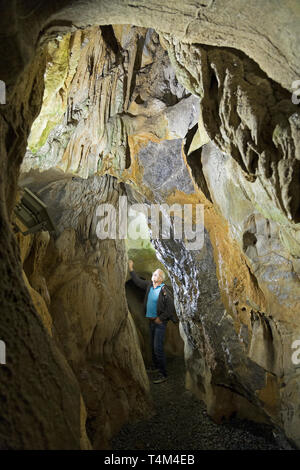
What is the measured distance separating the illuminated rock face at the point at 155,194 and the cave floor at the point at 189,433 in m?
0.19

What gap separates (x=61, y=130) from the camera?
3.96m

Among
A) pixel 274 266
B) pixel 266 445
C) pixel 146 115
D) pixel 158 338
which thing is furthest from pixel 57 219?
pixel 266 445

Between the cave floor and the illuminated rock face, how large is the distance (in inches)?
7.6

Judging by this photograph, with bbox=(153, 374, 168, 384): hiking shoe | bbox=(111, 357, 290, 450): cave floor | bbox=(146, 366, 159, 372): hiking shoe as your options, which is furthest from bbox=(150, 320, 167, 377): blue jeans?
bbox=(111, 357, 290, 450): cave floor

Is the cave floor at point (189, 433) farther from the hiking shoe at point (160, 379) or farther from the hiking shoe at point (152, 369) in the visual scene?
the hiking shoe at point (152, 369)

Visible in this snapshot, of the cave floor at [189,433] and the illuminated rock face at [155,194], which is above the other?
the illuminated rock face at [155,194]

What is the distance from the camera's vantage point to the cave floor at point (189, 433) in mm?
3902

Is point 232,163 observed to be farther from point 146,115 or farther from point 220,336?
point 220,336

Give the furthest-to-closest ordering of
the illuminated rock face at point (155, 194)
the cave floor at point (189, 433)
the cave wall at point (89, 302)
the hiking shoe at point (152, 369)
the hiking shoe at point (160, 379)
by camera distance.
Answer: the hiking shoe at point (152, 369) < the hiking shoe at point (160, 379) < the cave wall at point (89, 302) < the cave floor at point (189, 433) < the illuminated rock face at point (155, 194)

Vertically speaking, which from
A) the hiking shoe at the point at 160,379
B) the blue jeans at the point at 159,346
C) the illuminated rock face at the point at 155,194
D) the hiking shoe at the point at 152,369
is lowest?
the hiking shoe at the point at 152,369

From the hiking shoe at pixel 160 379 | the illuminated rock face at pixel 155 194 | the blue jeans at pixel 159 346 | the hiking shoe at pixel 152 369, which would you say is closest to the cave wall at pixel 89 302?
the illuminated rock face at pixel 155 194

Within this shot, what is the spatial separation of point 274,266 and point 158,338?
333cm

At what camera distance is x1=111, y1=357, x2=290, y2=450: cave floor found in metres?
3.90

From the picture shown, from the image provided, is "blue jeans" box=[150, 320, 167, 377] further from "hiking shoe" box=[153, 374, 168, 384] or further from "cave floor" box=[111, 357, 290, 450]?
"cave floor" box=[111, 357, 290, 450]
